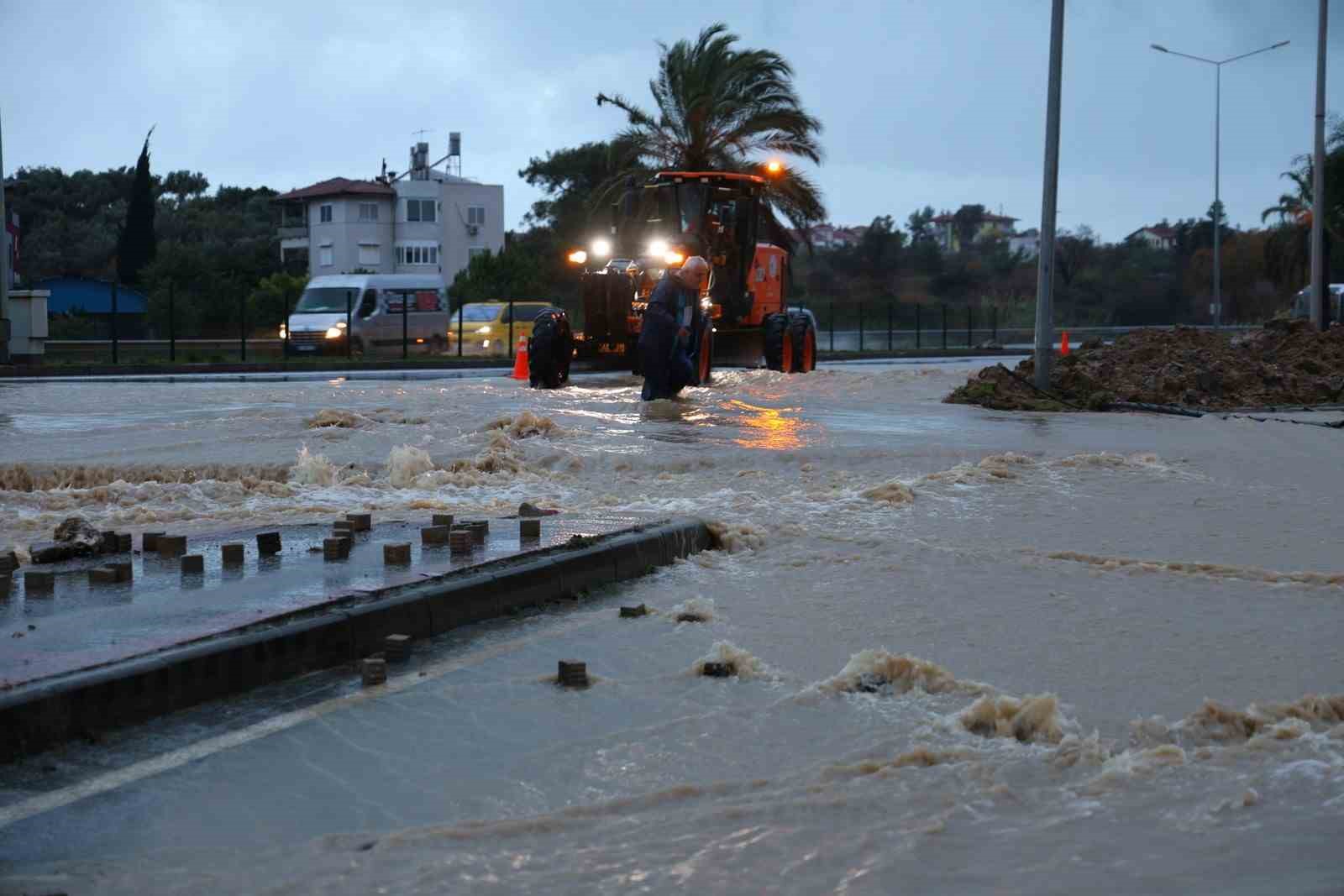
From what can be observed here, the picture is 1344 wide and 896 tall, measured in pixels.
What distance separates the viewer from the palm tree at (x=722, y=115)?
140ft

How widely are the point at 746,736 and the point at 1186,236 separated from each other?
9810cm

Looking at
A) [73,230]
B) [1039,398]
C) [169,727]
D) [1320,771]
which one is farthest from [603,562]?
[73,230]

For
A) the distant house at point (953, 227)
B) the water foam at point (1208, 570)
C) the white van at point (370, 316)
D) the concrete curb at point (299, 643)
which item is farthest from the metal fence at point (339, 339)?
the distant house at point (953, 227)

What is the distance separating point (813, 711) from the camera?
543 cm

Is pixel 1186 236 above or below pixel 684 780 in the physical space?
above

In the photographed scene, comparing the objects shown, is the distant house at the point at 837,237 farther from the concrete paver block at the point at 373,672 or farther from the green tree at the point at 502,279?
the concrete paver block at the point at 373,672

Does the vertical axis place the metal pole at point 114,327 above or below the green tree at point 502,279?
below

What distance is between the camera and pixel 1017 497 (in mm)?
11039

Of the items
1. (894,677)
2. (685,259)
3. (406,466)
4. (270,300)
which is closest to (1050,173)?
Answer: (685,259)

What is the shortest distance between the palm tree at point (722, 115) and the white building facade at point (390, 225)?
4046 centimetres

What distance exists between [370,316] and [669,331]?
23.2 meters

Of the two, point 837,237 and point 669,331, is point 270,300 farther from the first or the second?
point 837,237

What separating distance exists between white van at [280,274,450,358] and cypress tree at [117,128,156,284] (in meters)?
34.7

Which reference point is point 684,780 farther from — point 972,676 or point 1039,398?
point 1039,398
